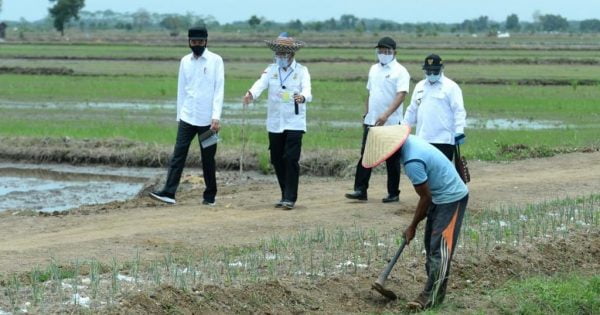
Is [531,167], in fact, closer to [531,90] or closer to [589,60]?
[531,90]

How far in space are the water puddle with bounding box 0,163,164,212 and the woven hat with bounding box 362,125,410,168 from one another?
693cm

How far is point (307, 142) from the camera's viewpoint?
60.1 ft

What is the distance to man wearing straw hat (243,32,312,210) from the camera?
Answer: 11.3 m

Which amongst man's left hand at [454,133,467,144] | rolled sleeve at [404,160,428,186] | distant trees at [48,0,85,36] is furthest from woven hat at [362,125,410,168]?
distant trees at [48,0,85,36]

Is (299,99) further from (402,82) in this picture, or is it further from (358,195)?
(358,195)

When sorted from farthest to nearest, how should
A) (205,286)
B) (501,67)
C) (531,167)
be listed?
(501,67) → (531,167) → (205,286)

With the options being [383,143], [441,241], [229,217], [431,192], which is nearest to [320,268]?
[441,241]

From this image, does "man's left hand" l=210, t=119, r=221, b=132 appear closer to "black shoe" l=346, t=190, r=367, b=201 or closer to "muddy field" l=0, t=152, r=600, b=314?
"muddy field" l=0, t=152, r=600, b=314

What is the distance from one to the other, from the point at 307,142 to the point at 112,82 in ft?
53.0

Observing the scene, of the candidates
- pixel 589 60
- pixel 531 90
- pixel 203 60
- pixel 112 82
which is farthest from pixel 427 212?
pixel 589 60

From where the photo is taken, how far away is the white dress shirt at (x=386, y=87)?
11805mm

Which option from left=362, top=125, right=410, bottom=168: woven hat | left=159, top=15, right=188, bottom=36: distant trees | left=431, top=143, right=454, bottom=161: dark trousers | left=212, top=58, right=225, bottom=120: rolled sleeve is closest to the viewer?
left=362, top=125, right=410, bottom=168: woven hat

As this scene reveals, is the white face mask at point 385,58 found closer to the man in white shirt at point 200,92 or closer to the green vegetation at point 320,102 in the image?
the man in white shirt at point 200,92

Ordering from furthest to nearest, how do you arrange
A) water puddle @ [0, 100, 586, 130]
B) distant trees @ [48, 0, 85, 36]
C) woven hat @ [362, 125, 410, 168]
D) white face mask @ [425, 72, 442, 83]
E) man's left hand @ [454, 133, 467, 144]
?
distant trees @ [48, 0, 85, 36], water puddle @ [0, 100, 586, 130], man's left hand @ [454, 133, 467, 144], white face mask @ [425, 72, 442, 83], woven hat @ [362, 125, 410, 168]
